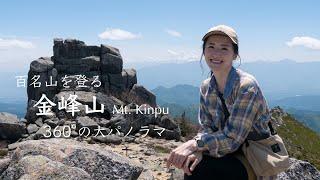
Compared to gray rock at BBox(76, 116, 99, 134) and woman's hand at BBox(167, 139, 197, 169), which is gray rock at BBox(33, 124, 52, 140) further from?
woman's hand at BBox(167, 139, 197, 169)

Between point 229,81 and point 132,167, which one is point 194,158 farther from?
point 132,167

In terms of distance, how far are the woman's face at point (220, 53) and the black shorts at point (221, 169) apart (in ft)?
3.31

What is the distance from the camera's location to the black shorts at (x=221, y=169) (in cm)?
490

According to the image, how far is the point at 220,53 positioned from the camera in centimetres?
523

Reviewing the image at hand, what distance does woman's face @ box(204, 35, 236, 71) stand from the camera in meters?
5.21

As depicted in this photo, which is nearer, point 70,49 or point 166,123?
point 166,123

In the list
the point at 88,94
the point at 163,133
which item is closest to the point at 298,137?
the point at 163,133

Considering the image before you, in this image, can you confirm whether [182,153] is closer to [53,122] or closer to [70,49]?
[53,122]

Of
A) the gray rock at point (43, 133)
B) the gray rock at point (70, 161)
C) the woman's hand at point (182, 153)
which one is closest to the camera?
the woman's hand at point (182, 153)

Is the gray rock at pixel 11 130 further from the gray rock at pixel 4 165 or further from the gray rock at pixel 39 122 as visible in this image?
the gray rock at pixel 4 165

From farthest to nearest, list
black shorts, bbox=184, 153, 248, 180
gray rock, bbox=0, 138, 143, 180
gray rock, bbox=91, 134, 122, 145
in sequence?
1. gray rock, bbox=91, 134, 122, 145
2. gray rock, bbox=0, 138, 143, 180
3. black shorts, bbox=184, 153, 248, 180

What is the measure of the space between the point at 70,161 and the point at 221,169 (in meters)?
3.71

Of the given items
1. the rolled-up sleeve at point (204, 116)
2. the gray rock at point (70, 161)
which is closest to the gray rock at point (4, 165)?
the gray rock at point (70, 161)

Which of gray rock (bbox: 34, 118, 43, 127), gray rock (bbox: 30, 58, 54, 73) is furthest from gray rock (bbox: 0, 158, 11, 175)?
gray rock (bbox: 30, 58, 54, 73)
